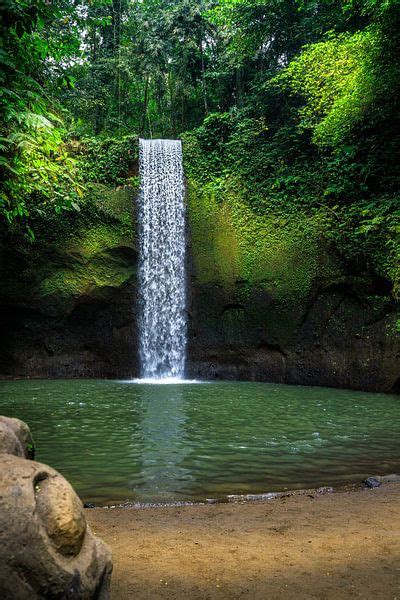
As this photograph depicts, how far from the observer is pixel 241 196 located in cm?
1518

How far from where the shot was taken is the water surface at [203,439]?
472 cm

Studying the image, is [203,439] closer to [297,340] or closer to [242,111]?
[297,340]

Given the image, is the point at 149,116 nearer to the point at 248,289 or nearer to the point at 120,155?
the point at 120,155

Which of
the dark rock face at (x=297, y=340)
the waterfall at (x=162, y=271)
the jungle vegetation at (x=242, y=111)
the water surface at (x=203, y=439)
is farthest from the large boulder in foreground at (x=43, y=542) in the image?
the waterfall at (x=162, y=271)

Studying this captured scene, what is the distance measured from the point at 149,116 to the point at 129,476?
2893cm

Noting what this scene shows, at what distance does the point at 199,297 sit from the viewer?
566 inches

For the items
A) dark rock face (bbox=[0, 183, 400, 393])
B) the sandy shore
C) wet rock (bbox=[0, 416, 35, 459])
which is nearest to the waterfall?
dark rock face (bbox=[0, 183, 400, 393])

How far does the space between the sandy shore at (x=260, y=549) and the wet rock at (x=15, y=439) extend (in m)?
0.86

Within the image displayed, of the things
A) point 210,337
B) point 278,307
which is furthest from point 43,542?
point 210,337

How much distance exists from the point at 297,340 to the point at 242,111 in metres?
9.73

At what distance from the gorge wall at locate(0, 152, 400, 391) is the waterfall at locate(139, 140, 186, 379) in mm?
304

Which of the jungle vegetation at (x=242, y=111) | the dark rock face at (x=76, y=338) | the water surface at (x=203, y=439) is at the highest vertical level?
the jungle vegetation at (x=242, y=111)

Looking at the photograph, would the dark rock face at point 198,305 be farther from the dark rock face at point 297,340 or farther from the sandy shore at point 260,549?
the sandy shore at point 260,549

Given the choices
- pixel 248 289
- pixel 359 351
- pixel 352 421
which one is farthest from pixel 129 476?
pixel 248 289
